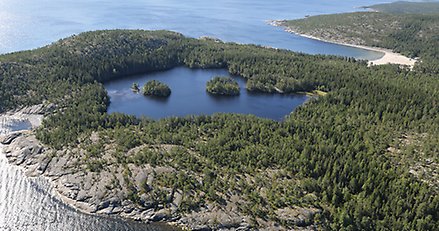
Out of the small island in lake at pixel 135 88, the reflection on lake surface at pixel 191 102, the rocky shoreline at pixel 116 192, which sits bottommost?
the rocky shoreline at pixel 116 192

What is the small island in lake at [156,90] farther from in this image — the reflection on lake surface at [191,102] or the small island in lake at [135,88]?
the small island in lake at [135,88]

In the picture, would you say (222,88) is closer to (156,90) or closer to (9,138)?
(156,90)

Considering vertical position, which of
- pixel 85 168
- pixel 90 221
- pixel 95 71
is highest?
pixel 95 71

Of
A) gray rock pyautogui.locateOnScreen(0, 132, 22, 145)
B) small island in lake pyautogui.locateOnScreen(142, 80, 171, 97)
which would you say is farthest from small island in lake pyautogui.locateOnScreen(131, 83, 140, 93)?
gray rock pyautogui.locateOnScreen(0, 132, 22, 145)

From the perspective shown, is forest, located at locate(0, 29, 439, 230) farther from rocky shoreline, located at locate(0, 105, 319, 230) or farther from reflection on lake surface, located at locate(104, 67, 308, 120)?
reflection on lake surface, located at locate(104, 67, 308, 120)

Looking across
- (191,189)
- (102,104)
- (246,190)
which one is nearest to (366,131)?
(246,190)

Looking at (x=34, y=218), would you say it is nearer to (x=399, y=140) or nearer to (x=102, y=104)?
(x=102, y=104)

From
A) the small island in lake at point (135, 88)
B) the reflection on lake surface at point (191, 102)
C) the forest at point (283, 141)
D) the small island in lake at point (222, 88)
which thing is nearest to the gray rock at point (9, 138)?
A: the forest at point (283, 141)
